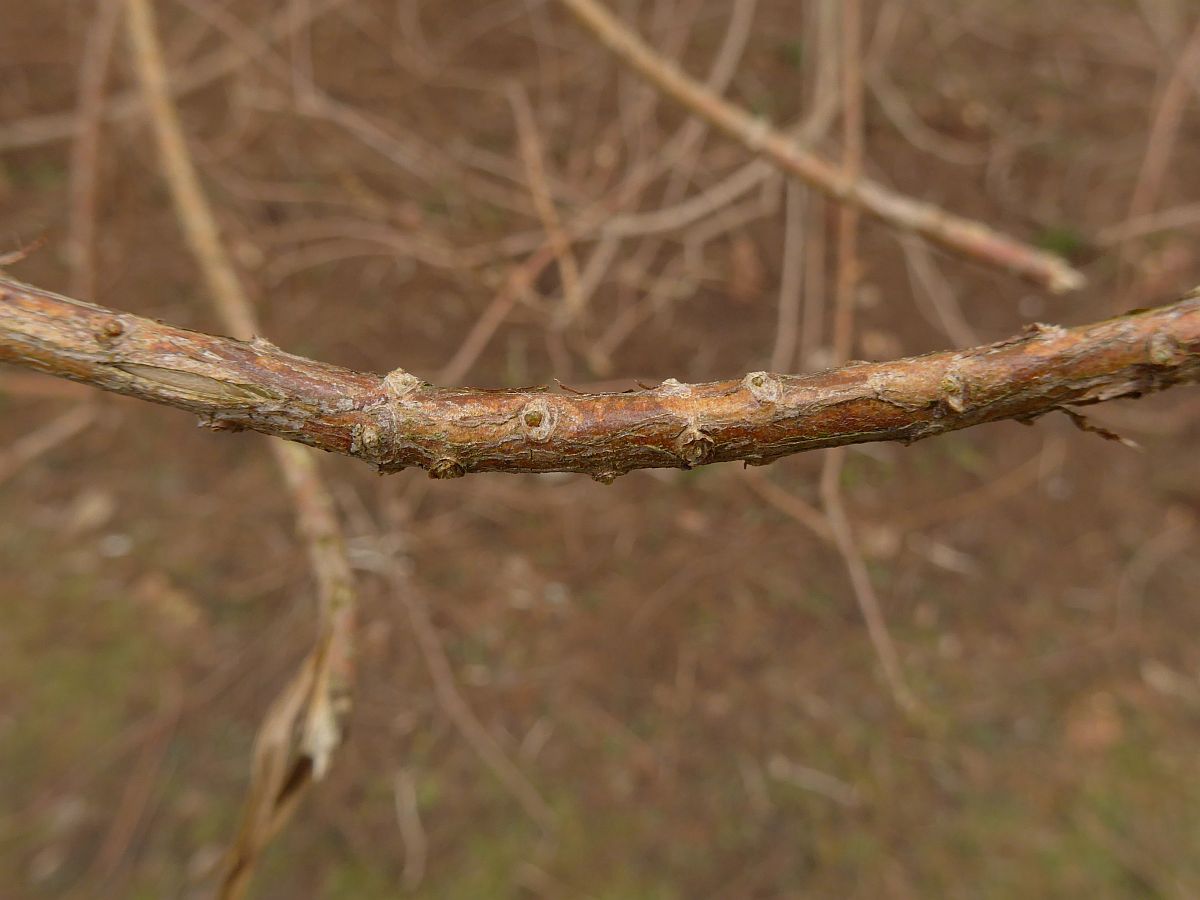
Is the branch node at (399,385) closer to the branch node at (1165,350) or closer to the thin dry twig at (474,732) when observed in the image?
the branch node at (1165,350)

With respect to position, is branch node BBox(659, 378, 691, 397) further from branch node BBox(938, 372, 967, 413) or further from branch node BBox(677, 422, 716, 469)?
branch node BBox(938, 372, 967, 413)

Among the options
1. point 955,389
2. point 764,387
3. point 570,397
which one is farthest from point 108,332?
point 955,389

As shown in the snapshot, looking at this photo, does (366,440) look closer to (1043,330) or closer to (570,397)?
(570,397)

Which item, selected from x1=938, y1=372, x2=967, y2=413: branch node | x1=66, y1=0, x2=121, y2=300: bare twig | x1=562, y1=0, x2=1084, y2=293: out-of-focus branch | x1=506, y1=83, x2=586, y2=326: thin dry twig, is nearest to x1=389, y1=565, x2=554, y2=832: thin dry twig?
x1=506, y1=83, x2=586, y2=326: thin dry twig

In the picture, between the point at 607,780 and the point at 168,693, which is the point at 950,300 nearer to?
the point at 607,780

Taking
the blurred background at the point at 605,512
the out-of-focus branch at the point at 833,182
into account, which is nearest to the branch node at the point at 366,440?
the out-of-focus branch at the point at 833,182
